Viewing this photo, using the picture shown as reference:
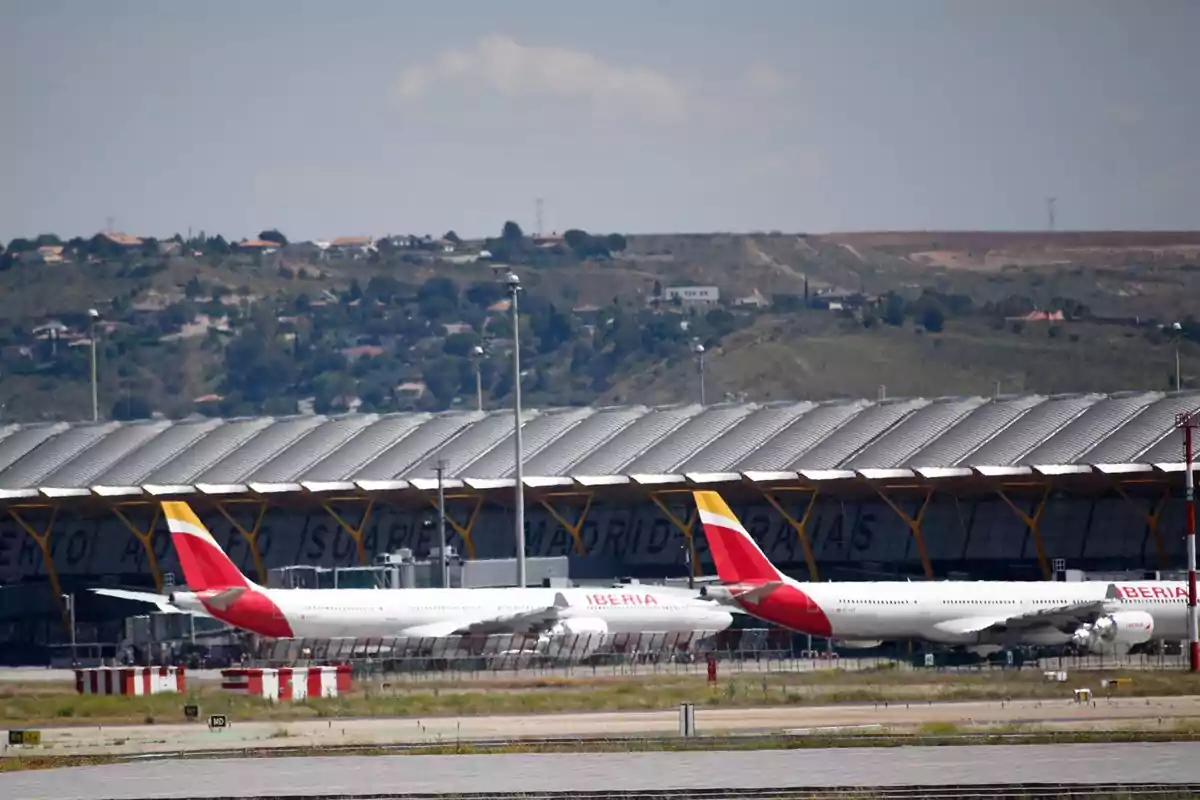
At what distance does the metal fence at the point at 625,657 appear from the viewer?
A: 8100cm

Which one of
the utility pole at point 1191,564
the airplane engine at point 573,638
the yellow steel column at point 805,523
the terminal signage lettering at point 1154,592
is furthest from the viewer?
the yellow steel column at point 805,523

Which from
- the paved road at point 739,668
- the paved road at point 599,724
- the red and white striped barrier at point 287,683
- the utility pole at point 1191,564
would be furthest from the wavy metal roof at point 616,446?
the paved road at point 599,724

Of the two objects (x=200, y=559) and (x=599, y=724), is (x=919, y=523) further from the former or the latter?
(x=599, y=724)

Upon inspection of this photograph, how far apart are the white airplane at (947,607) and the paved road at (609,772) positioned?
3296cm

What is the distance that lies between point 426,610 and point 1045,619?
73.8 ft

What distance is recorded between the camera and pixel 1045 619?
84188 millimetres

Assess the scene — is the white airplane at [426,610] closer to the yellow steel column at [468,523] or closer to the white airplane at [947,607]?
the white airplane at [947,607]

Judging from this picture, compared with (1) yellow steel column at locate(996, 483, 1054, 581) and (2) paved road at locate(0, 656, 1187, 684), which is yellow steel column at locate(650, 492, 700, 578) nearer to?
(1) yellow steel column at locate(996, 483, 1054, 581)

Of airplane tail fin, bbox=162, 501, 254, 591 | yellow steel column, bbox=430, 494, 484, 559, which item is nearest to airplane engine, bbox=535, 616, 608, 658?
airplane tail fin, bbox=162, 501, 254, 591

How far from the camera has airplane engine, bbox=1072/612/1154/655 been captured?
82438mm

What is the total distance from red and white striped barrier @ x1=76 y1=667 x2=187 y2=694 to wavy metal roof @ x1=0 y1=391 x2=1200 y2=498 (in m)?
35.4

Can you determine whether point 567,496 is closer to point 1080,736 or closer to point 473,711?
point 473,711

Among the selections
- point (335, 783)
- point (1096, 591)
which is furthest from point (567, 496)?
A: point (335, 783)

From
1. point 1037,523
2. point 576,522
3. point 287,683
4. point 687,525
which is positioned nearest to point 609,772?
point 287,683
